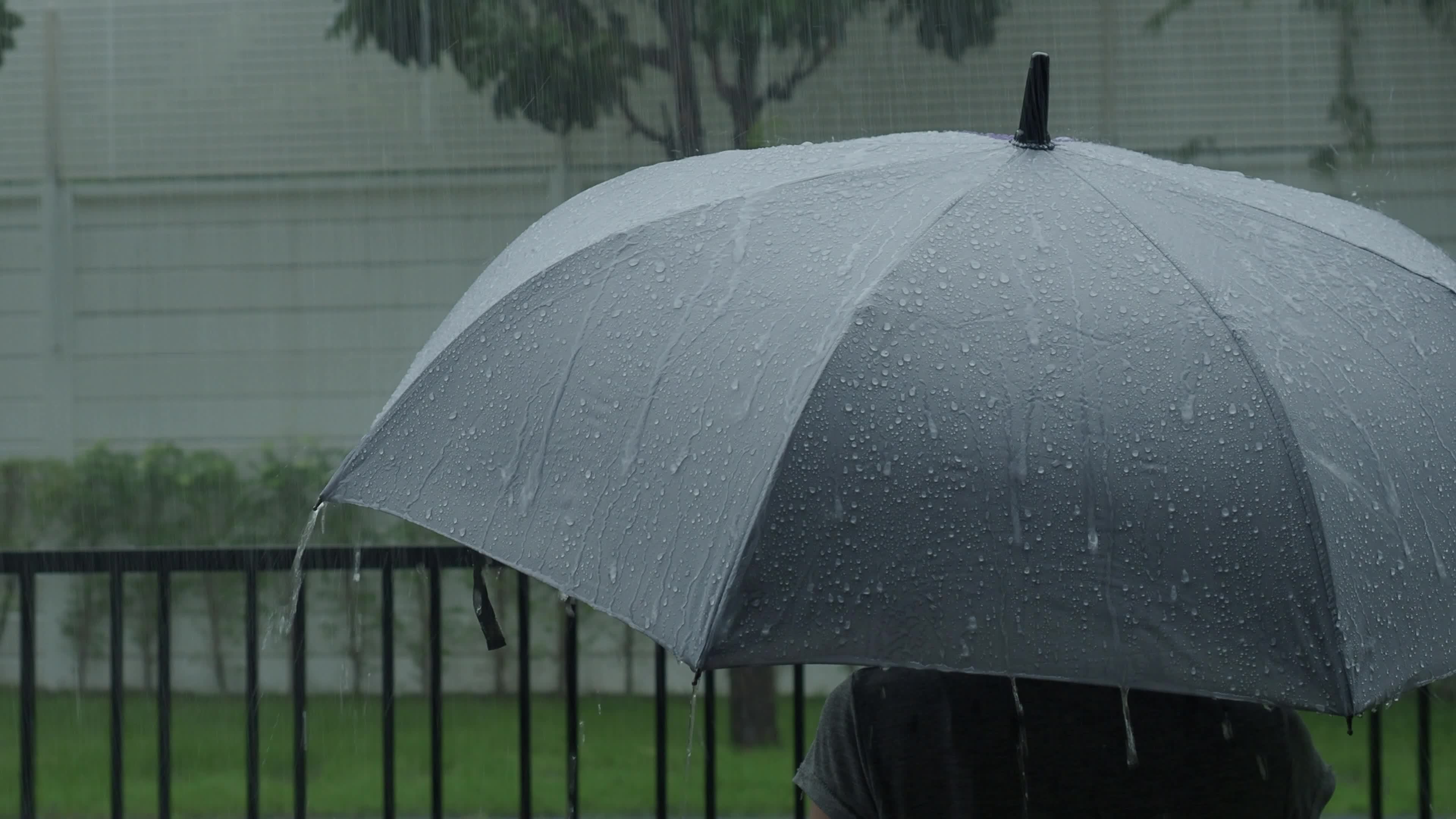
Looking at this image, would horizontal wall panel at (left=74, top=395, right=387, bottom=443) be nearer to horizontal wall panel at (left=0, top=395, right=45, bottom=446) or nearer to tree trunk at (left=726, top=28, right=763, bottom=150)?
horizontal wall panel at (left=0, top=395, right=45, bottom=446)

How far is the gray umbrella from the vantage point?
1.49 m

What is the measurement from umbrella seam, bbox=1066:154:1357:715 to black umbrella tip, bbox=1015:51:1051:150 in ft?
1.05

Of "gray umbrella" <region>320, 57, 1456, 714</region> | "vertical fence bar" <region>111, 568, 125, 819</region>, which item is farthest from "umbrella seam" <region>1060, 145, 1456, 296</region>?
"vertical fence bar" <region>111, 568, 125, 819</region>

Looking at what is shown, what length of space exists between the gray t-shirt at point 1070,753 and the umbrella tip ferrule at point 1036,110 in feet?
2.33

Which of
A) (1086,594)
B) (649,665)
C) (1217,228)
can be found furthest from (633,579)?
(649,665)

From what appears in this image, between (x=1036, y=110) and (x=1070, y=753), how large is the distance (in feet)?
2.71

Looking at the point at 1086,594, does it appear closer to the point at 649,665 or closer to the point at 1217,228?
the point at 1217,228

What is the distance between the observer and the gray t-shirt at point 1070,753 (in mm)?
1712

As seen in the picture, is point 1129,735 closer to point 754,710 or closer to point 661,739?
point 661,739

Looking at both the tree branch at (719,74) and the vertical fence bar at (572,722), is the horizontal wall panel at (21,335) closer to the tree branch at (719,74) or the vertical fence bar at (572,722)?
the tree branch at (719,74)

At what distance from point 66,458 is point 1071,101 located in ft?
18.4

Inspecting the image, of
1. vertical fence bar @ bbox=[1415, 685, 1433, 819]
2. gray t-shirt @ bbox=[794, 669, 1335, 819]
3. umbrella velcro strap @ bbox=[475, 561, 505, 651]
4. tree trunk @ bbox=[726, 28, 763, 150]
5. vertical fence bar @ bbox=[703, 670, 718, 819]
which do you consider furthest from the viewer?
tree trunk @ bbox=[726, 28, 763, 150]

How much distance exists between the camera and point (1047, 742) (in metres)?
1.73

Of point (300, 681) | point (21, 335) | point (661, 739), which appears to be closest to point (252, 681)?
point (300, 681)
